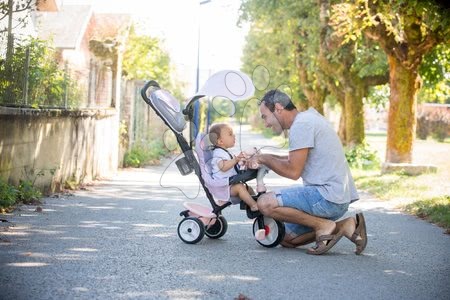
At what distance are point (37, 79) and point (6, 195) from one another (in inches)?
113

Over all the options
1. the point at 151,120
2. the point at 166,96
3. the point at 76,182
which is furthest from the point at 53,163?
the point at 151,120

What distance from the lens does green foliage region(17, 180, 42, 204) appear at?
11562 mm

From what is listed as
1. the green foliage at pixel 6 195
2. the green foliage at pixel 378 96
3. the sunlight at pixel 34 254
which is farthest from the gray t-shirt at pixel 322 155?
the green foliage at pixel 378 96

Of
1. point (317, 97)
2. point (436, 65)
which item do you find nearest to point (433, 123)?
point (317, 97)

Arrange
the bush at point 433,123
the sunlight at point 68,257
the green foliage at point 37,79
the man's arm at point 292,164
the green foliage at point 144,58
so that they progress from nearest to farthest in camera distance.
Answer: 1. the sunlight at point 68,257
2. the man's arm at point 292,164
3. the green foliage at point 37,79
4. the green foliage at point 144,58
5. the bush at point 433,123

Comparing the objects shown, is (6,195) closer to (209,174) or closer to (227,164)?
(209,174)

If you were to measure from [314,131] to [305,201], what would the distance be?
72 cm

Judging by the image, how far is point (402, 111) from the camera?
2078 centimetres

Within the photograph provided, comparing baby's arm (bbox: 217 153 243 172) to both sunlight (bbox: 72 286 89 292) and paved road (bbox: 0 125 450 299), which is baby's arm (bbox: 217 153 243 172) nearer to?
paved road (bbox: 0 125 450 299)

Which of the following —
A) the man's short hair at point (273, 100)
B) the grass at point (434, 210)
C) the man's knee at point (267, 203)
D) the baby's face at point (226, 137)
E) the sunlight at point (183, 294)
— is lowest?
the sunlight at point (183, 294)

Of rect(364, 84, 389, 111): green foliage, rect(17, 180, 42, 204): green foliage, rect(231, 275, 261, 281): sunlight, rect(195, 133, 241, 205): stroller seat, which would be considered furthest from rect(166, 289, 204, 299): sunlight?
rect(364, 84, 389, 111): green foliage

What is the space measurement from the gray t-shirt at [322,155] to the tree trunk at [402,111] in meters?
13.3

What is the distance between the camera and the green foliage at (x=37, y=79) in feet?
38.3

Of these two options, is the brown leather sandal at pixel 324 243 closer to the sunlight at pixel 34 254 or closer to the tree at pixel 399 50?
the sunlight at pixel 34 254
